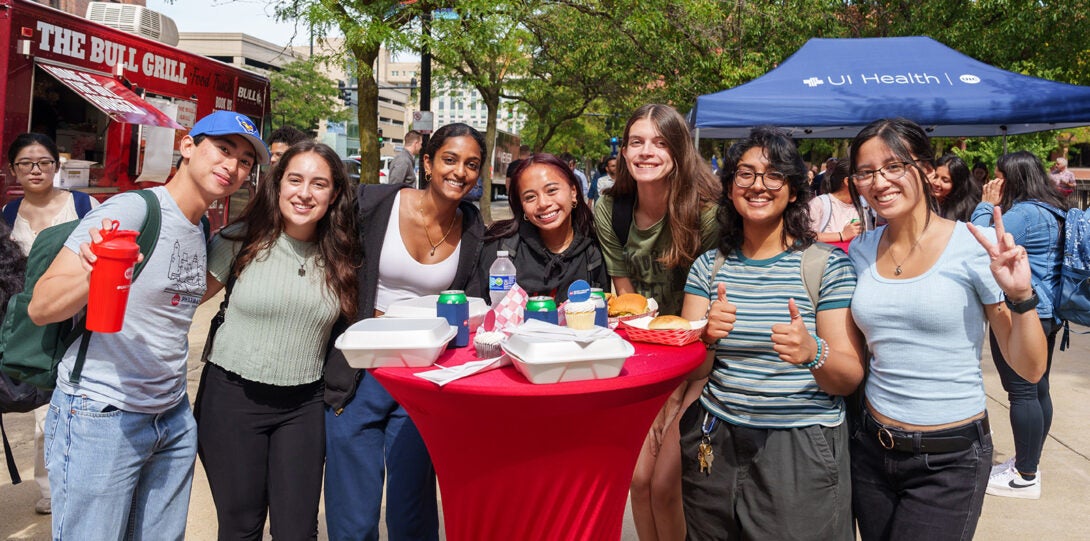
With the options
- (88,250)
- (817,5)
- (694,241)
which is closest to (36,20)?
(88,250)

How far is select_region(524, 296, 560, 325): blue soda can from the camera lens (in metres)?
2.44

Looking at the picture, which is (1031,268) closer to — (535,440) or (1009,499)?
(1009,499)

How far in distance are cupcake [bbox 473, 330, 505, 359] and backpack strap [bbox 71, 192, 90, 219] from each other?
11.4 ft

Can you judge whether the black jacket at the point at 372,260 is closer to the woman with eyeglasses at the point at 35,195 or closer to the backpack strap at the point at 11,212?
the woman with eyeglasses at the point at 35,195

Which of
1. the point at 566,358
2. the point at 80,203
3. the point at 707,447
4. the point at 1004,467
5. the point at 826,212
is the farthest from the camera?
the point at 826,212

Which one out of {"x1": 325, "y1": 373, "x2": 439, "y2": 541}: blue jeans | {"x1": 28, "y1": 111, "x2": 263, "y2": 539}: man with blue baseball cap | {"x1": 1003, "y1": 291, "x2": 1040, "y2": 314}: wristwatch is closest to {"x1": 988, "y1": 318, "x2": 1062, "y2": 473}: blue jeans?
{"x1": 1003, "y1": 291, "x2": 1040, "y2": 314}: wristwatch

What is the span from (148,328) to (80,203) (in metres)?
2.87

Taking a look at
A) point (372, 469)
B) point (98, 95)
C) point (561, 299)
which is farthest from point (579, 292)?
point (98, 95)

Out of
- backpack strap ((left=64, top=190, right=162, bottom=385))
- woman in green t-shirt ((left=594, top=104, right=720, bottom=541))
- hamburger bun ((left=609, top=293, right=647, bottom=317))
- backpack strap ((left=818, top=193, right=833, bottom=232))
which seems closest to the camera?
backpack strap ((left=64, top=190, right=162, bottom=385))

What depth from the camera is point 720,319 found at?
2432 millimetres

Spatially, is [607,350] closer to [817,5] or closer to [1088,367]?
[1088,367]

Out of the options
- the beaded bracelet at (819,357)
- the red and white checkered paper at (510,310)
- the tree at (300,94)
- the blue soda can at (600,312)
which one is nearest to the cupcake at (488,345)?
the red and white checkered paper at (510,310)

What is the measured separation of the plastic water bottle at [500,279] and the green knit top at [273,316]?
2.00 ft

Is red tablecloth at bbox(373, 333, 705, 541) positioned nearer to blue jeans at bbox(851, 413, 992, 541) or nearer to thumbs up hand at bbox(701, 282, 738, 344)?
thumbs up hand at bbox(701, 282, 738, 344)
